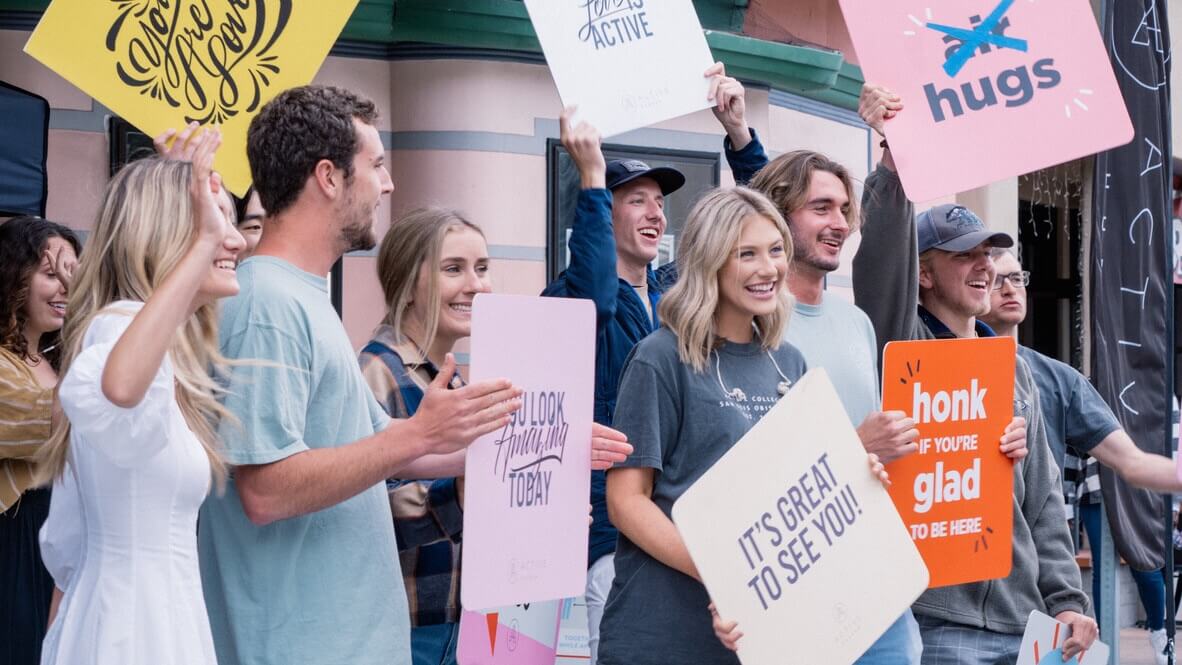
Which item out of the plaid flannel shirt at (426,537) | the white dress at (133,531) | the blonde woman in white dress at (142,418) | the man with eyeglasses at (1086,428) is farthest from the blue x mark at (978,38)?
the white dress at (133,531)

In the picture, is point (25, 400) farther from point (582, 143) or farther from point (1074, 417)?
point (1074, 417)

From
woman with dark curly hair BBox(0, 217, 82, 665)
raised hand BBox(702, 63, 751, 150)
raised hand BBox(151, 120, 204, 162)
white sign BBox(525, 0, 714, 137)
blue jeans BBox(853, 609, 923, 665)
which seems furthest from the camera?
woman with dark curly hair BBox(0, 217, 82, 665)

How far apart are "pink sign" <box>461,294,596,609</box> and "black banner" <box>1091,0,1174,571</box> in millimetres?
5306

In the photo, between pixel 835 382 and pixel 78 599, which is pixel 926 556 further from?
pixel 78 599

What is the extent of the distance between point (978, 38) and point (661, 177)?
97 centimetres

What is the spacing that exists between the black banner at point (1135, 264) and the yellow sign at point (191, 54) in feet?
16.9

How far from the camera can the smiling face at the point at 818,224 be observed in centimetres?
386

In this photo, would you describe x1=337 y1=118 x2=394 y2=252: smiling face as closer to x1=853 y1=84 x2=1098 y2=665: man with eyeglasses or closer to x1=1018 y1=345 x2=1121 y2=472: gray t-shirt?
x1=853 y1=84 x2=1098 y2=665: man with eyeglasses

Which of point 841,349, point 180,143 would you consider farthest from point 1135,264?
point 180,143

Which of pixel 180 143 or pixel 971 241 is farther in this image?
→ pixel 971 241

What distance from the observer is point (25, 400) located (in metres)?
4.18

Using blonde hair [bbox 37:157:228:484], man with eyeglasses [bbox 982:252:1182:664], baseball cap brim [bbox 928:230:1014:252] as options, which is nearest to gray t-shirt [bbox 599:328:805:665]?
blonde hair [bbox 37:157:228:484]

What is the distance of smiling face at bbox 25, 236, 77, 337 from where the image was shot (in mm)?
4406

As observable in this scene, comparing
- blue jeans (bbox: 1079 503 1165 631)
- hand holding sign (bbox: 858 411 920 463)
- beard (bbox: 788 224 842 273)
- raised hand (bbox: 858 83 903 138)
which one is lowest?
blue jeans (bbox: 1079 503 1165 631)
